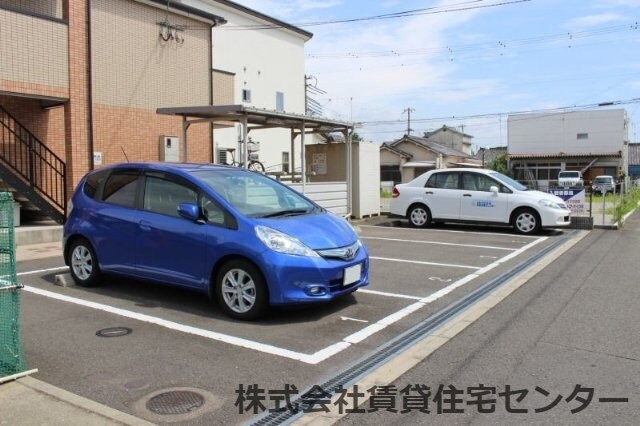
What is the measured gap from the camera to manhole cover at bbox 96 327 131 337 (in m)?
5.32

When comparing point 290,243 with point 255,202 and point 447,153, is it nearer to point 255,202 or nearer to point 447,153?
point 255,202

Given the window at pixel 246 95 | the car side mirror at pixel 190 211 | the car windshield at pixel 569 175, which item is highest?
the window at pixel 246 95

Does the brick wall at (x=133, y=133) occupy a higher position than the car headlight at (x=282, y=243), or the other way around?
the brick wall at (x=133, y=133)

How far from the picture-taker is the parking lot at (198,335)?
421 centimetres

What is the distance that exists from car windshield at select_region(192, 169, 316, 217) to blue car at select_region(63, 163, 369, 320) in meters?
0.01

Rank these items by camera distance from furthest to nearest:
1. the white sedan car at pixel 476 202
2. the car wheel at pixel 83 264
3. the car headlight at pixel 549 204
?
the white sedan car at pixel 476 202
the car headlight at pixel 549 204
the car wheel at pixel 83 264

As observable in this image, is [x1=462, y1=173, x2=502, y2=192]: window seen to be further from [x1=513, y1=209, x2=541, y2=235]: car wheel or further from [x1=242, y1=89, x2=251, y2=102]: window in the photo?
[x1=242, y1=89, x2=251, y2=102]: window

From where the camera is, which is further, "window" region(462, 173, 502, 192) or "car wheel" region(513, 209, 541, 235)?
"window" region(462, 173, 502, 192)

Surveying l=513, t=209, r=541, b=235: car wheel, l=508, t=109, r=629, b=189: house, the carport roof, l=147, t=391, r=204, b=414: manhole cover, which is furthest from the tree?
l=147, t=391, r=204, b=414: manhole cover

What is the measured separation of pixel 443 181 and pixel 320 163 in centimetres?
345

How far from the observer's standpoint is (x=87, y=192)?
7297 millimetres

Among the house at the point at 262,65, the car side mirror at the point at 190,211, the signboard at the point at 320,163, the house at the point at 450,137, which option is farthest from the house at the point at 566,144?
the car side mirror at the point at 190,211

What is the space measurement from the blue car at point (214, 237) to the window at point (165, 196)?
12 mm

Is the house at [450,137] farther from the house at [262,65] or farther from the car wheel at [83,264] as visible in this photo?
the car wheel at [83,264]
